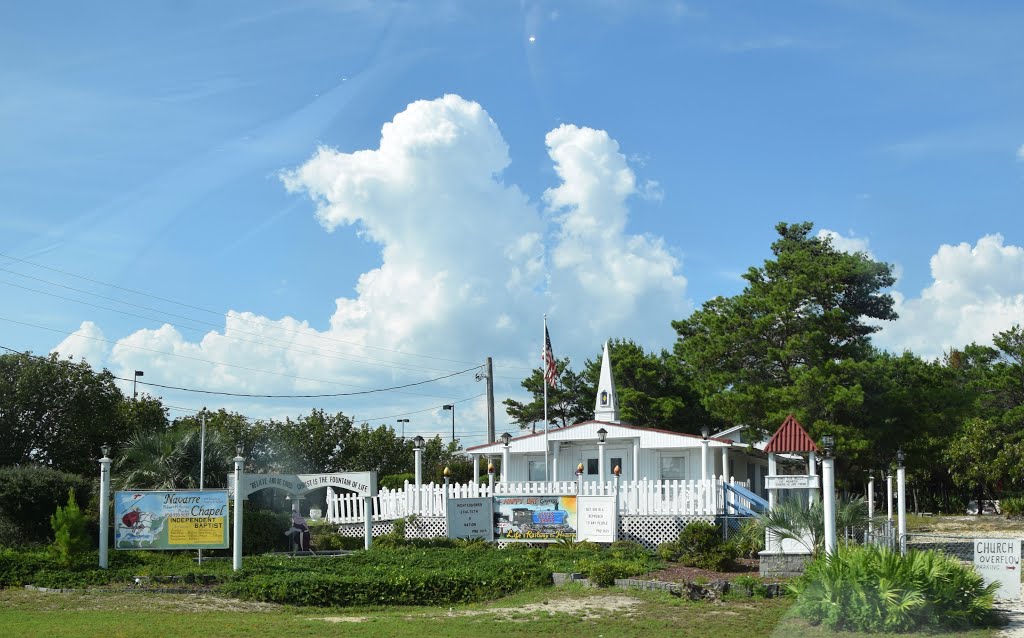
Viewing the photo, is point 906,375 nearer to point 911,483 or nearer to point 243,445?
point 911,483

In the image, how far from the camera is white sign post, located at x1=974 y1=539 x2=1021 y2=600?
15.2 m

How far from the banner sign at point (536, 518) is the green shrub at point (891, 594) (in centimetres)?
1266

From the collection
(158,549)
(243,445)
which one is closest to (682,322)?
(243,445)

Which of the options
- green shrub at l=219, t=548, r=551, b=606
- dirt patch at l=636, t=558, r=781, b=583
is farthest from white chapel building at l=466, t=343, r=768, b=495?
green shrub at l=219, t=548, r=551, b=606

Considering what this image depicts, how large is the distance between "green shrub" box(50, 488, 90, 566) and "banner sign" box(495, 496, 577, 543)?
10683 millimetres

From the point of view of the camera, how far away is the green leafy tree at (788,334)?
36.2 metres

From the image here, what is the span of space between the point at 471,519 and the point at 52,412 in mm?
22407

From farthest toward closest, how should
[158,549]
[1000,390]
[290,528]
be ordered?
[1000,390]
[290,528]
[158,549]

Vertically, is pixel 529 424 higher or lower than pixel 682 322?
lower

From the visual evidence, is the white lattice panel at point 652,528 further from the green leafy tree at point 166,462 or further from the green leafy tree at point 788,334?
the green leafy tree at point 166,462

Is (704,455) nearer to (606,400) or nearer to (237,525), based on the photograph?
(606,400)

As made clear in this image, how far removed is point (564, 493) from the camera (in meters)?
27.6

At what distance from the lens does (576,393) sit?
61.3 m

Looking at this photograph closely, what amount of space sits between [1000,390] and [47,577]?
48168 millimetres
